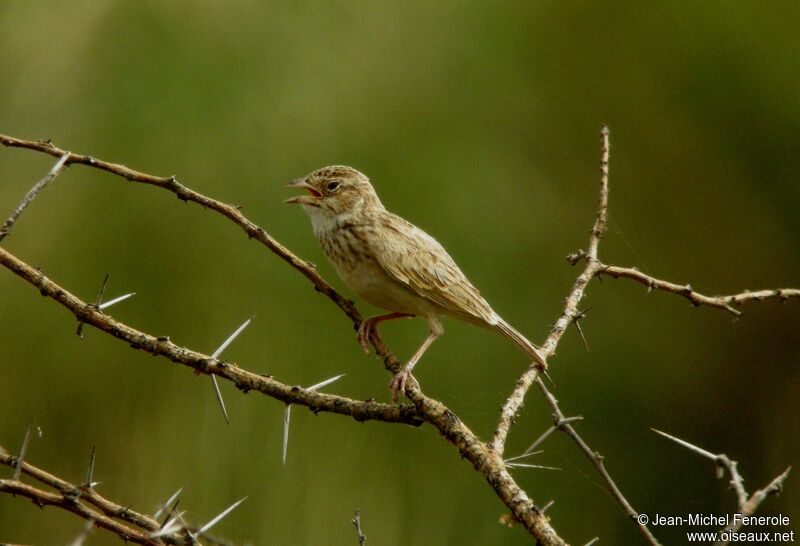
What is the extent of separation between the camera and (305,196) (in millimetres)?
4543

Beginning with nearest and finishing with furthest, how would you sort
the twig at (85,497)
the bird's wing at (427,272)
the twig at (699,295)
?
the twig at (85,497), the twig at (699,295), the bird's wing at (427,272)

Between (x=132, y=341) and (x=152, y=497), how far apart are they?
140 centimetres

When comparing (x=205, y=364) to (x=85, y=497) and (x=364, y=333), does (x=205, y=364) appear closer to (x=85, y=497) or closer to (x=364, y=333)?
(x=85, y=497)

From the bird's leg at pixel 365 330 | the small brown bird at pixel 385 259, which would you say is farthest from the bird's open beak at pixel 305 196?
the bird's leg at pixel 365 330

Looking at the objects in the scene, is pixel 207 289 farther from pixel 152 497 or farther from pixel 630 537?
pixel 630 537

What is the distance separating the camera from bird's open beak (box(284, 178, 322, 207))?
14.6ft

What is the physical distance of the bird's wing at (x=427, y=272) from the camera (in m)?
4.19

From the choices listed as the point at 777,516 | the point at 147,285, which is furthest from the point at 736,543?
the point at 147,285

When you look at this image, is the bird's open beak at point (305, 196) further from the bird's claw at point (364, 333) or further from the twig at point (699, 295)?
the twig at point (699, 295)

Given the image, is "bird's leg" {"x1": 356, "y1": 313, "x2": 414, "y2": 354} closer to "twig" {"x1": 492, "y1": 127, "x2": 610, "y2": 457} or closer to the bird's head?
the bird's head

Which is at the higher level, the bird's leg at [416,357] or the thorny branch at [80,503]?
the bird's leg at [416,357]

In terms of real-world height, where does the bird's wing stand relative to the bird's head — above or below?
below

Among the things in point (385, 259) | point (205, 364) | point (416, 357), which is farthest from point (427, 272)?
point (205, 364)

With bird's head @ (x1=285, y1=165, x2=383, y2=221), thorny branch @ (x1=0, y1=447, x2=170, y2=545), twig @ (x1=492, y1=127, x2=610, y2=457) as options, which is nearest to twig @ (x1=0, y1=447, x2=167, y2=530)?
thorny branch @ (x1=0, y1=447, x2=170, y2=545)
